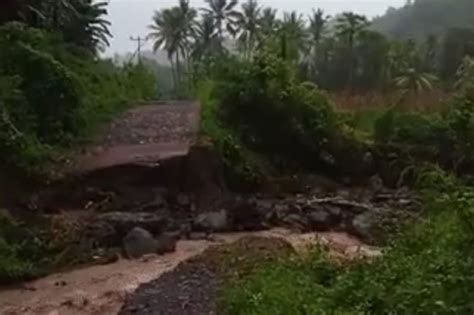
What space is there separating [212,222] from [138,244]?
1.78 m

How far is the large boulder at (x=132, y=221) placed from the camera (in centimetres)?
1155

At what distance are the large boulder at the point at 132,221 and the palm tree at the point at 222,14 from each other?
28.3 meters

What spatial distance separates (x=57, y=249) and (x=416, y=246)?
4810 mm

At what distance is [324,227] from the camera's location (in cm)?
1302

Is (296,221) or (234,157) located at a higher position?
(234,157)

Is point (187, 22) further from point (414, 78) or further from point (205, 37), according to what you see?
point (414, 78)

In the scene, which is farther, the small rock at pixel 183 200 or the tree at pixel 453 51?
the tree at pixel 453 51

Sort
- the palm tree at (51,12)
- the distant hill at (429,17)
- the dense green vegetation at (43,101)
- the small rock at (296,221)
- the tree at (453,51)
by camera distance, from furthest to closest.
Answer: the distant hill at (429,17), the tree at (453,51), the palm tree at (51,12), the small rock at (296,221), the dense green vegetation at (43,101)

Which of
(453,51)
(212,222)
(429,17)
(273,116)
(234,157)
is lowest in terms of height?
(212,222)

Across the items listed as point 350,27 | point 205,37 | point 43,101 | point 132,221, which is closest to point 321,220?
point 132,221

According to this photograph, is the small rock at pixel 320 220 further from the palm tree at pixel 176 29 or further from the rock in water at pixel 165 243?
the palm tree at pixel 176 29

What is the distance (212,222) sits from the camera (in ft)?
41.3

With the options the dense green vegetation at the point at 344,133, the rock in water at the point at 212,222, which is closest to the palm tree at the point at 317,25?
the dense green vegetation at the point at 344,133

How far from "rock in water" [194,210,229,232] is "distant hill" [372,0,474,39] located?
35.8 meters
